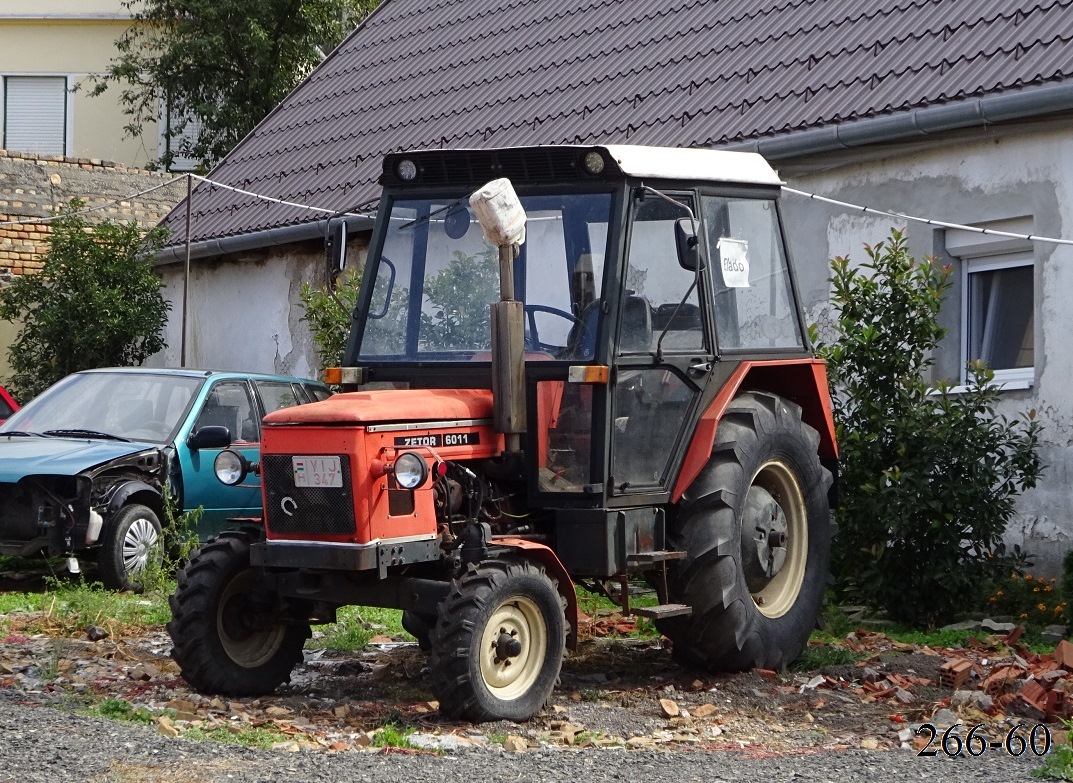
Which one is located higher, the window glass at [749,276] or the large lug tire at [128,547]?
the window glass at [749,276]

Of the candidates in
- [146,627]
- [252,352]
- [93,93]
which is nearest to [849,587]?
[146,627]

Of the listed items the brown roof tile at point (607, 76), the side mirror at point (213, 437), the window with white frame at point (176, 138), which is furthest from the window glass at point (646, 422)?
the window with white frame at point (176, 138)

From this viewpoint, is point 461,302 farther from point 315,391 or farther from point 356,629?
point 315,391

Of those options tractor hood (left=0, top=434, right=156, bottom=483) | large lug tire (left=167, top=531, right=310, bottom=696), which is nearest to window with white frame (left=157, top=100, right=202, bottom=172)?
tractor hood (left=0, top=434, right=156, bottom=483)

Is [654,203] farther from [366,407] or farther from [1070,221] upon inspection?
[1070,221]

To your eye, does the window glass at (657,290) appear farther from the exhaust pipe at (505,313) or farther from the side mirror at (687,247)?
the exhaust pipe at (505,313)

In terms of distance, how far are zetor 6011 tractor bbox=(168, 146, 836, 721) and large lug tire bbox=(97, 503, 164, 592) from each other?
323 cm

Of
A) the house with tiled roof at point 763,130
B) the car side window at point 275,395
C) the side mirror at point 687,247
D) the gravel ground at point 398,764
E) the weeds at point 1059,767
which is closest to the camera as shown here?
the gravel ground at point 398,764

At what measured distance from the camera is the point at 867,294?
9445 mm

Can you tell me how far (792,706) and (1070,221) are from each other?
169 inches

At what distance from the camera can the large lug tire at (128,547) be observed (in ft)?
32.8

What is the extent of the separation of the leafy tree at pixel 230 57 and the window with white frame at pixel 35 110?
14.9 feet

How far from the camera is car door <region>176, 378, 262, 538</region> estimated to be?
10641 mm

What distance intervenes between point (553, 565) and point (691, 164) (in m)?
2.01
